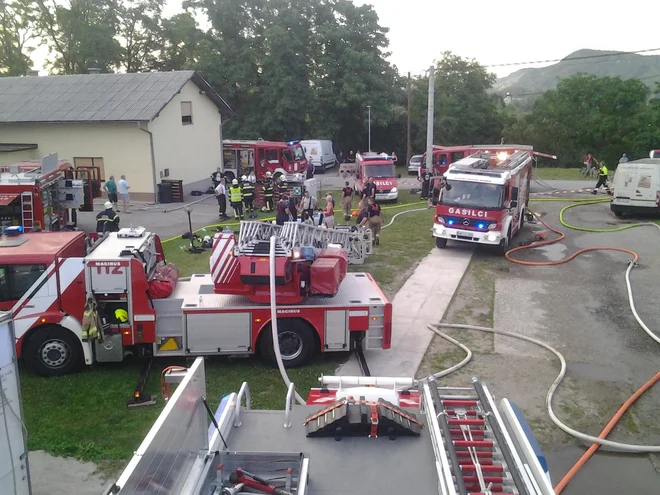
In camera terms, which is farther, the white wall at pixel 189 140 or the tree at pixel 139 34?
the tree at pixel 139 34

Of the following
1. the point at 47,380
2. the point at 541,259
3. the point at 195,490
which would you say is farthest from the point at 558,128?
the point at 195,490

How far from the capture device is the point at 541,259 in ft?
56.0

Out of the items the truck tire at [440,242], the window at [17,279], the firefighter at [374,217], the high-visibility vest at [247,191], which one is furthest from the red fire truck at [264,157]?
the window at [17,279]

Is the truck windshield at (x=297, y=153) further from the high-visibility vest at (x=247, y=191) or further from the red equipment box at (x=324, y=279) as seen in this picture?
the red equipment box at (x=324, y=279)

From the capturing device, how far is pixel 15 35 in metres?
48.2

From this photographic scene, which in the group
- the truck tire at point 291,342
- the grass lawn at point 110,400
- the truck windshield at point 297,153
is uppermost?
the truck windshield at point 297,153

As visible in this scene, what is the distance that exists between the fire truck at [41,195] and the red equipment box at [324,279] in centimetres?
907

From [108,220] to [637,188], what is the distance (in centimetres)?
1785

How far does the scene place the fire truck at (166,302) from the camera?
884 cm

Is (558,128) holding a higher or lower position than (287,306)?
higher

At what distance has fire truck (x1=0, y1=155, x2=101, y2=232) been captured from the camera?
16156 millimetres

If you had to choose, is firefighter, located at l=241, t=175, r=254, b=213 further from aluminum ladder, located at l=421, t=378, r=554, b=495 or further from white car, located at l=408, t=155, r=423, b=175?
aluminum ladder, located at l=421, t=378, r=554, b=495

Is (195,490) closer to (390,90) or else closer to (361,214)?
(361,214)

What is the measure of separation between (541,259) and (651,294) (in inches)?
142
